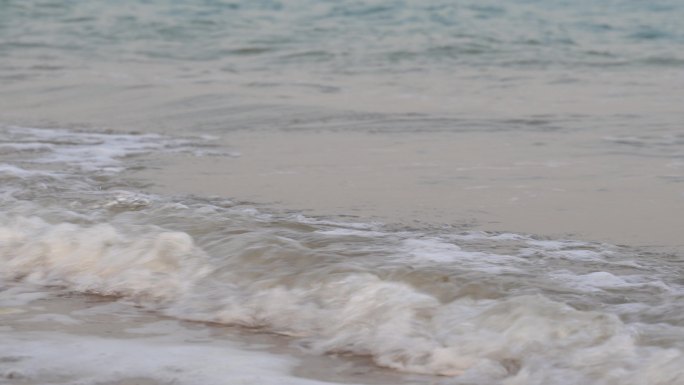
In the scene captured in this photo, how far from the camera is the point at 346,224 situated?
3906 millimetres

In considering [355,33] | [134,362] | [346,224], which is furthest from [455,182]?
[355,33]

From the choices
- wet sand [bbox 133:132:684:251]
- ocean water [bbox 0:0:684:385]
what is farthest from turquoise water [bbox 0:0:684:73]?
wet sand [bbox 133:132:684:251]

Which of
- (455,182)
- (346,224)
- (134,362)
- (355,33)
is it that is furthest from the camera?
(355,33)

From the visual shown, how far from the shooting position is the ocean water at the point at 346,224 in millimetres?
2738

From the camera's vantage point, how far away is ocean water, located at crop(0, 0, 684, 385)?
274 cm

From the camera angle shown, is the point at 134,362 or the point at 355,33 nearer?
the point at 134,362

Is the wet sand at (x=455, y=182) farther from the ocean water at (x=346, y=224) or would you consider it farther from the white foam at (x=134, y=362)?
the white foam at (x=134, y=362)

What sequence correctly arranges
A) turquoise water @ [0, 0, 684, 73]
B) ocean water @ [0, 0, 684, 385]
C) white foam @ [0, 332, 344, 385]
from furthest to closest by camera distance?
turquoise water @ [0, 0, 684, 73]
ocean water @ [0, 0, 684, 385]
white foam @ [0, 332, 344, 385]

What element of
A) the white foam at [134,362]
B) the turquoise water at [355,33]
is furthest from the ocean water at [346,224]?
the turquoise water at [355,33]

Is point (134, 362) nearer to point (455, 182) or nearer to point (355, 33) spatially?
point (455, 182)

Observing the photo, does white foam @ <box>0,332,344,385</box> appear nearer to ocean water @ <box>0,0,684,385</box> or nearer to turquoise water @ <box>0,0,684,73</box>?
ocean water @ <box>0,0,684,385</box>

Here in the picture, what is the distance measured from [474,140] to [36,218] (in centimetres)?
239

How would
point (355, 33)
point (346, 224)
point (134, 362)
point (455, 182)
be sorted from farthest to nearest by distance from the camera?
1. point (355, 33)
2. point (455, 182)
3. point (346, 224)
4. point (134, 362)

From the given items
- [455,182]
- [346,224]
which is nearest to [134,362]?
[346,224]
